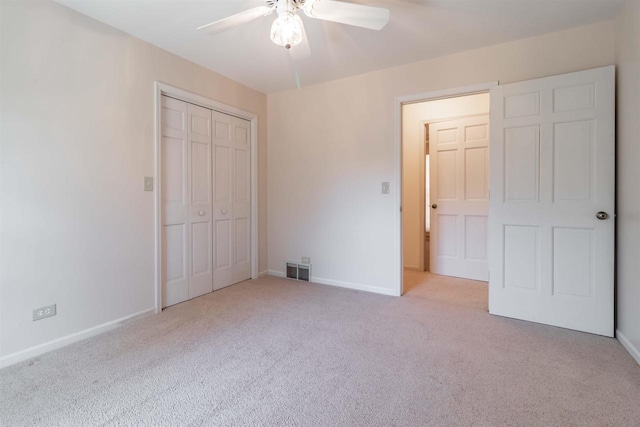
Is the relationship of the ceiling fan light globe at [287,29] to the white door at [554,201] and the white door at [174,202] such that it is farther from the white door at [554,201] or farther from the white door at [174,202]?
the white door at [554,201]

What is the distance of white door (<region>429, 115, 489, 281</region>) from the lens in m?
3.81

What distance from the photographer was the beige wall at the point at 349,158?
278 centimetres

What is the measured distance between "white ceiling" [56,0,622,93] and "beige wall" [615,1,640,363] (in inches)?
10.6

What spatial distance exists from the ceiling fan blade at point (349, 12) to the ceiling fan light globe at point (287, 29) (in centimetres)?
11

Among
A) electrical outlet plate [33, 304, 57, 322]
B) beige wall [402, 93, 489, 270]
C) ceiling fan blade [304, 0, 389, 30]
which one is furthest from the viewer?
beige wall [402, 93, 489, 270]

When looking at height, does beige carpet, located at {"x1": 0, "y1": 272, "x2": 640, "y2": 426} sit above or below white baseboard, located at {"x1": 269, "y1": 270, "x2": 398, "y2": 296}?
below

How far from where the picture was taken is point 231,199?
357 centimetres

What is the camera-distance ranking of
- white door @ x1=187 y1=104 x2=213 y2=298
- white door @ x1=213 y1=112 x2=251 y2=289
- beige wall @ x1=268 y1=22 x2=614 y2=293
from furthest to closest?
white door @ x1=213 y1=112 x2=251 y2=289
white door @ x1=187 y1=104 x2=213 y2=298
beige wall @ x1=268 y1=22 x2=614 y2=293

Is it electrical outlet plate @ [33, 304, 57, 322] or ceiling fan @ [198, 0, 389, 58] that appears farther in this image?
electrical outlet plate @ [33, 304, 57, 322]

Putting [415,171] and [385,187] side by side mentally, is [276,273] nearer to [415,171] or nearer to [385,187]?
[385,187]

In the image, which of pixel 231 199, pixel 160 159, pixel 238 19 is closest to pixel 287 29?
pixel 238 19

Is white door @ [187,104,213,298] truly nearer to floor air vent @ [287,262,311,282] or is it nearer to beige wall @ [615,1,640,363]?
floor air vent @ [287,262,311,282]

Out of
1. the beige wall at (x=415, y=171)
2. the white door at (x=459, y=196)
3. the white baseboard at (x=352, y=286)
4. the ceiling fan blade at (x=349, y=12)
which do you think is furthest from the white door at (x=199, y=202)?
the white door at (x=459, y=196)

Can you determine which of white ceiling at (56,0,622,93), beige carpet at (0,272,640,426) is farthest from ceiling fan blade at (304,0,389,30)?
beige carpet at (0,272,640,426)
